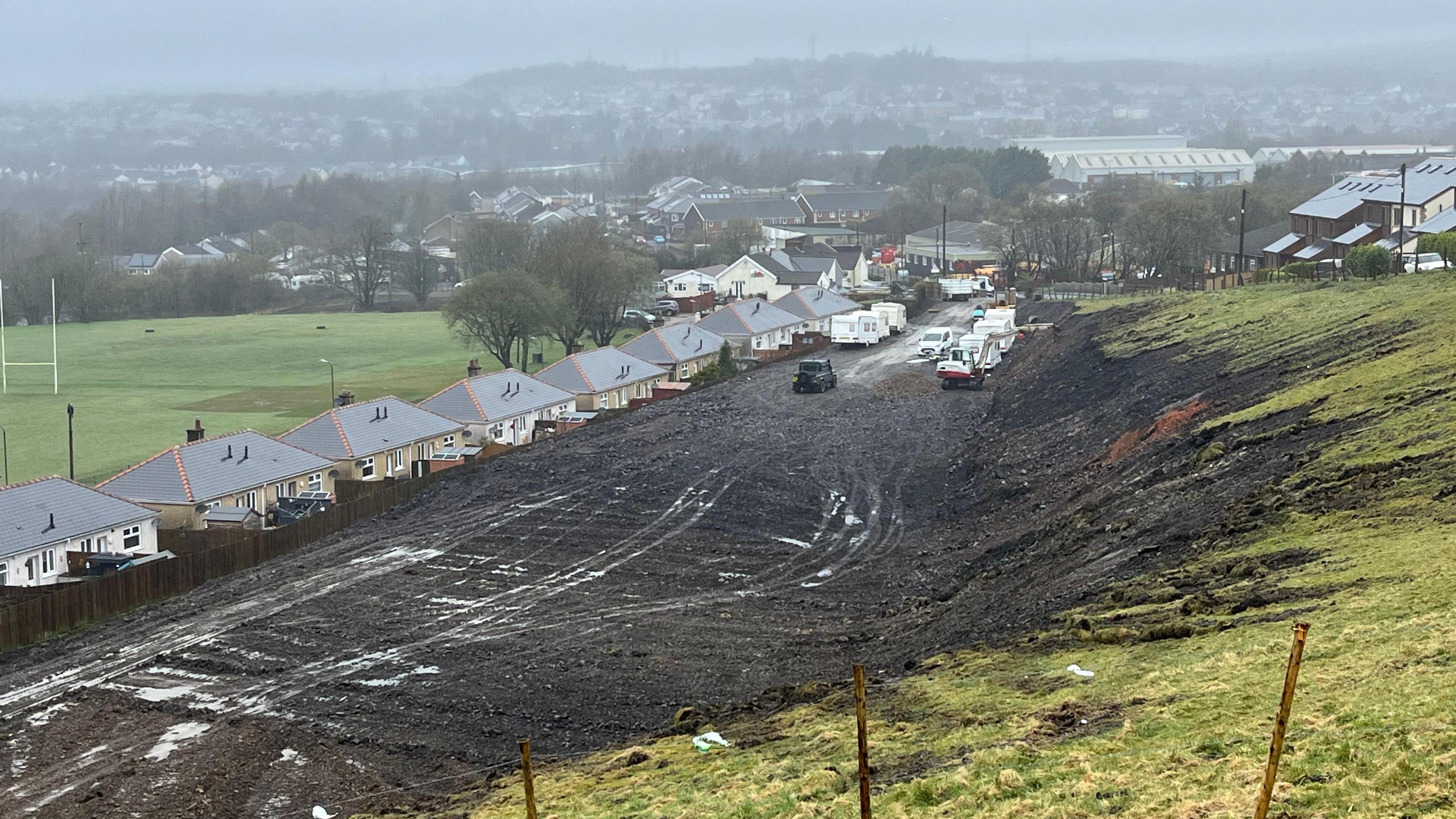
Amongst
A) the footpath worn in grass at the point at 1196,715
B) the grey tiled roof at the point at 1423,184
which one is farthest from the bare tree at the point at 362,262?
the footpath worn in grass at the point at 1196,715

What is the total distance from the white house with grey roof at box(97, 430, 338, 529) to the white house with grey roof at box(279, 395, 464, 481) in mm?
1079

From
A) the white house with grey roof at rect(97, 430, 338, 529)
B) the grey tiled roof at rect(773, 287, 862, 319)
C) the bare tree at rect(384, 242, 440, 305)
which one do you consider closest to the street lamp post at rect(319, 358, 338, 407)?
the white house with grey roof at rect(97, 430, 338, 529)

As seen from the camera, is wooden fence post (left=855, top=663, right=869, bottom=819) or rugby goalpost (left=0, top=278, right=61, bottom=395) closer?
wooden fence post (left=855, top=663, right=869, bottom=819)

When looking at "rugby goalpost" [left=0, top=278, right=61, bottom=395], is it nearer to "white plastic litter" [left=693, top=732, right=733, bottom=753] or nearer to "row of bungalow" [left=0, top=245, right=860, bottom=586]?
"row of bungalow" [left=0, top=245, right=860, bottom=586]

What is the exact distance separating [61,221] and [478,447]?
521ft

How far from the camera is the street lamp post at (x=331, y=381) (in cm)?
6600

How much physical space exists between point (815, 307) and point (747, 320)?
10.3 m

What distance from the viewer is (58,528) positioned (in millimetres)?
35062

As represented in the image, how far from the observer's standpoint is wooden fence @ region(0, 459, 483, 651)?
2894 cm

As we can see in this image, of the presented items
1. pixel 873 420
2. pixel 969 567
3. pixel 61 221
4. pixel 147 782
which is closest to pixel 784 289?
pixel 873 420

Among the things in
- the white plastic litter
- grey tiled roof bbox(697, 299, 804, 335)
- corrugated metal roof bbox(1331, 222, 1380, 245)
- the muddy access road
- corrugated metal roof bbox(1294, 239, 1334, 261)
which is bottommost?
the muddy access road

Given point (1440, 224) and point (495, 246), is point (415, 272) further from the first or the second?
point (1440, 224)

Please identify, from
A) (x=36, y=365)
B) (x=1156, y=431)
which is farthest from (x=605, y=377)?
(x=36, y=365)

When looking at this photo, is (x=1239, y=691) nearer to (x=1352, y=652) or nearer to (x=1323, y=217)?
(x=1352, y=652)
